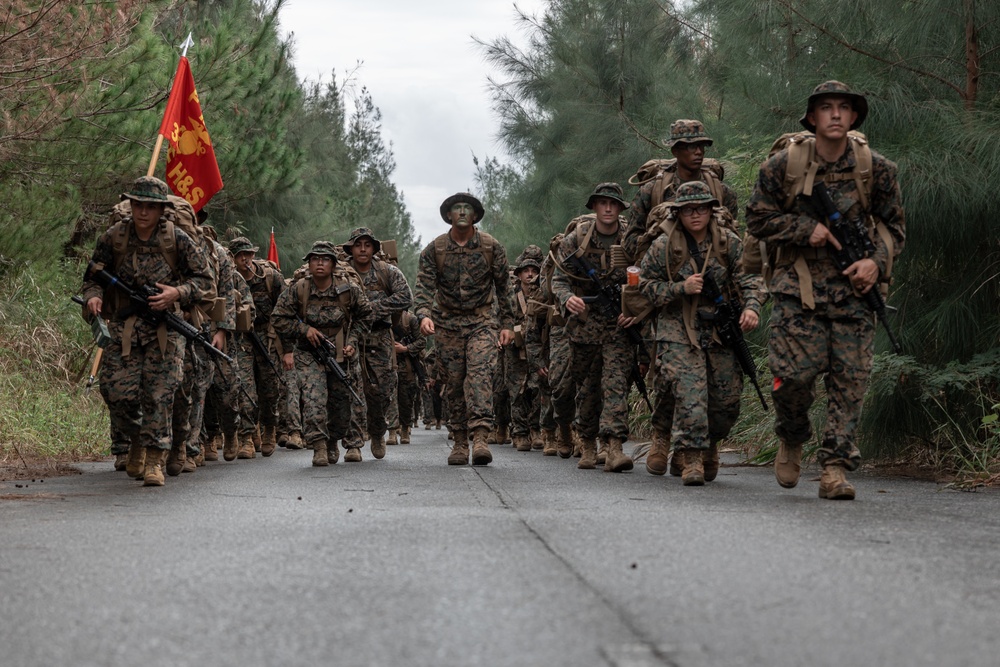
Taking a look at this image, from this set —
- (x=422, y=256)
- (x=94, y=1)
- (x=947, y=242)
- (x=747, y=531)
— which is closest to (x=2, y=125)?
(x=94, y=1)

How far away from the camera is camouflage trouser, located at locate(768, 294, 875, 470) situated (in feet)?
25.3

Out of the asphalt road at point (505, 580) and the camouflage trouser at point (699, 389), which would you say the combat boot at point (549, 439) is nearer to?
the camouflage trouser at point (699, 389)

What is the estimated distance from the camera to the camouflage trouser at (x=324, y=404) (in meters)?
11.8

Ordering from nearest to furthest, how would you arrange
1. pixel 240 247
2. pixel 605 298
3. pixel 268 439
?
pixel 605 298 < pixel 240 247 < pixel 268 439

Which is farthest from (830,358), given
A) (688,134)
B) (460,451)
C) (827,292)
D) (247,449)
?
(247,449)

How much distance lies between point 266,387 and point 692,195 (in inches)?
268

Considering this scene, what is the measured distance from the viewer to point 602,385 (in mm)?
10703

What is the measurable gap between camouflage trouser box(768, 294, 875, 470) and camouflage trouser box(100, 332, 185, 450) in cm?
411

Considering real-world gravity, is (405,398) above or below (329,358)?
below

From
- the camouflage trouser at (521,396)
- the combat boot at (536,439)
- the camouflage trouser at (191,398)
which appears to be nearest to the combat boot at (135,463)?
the camouflage trouser at (191,398)

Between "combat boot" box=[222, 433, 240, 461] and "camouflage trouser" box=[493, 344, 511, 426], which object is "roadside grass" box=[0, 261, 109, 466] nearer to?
"combat boot" box=[222, 433, 240, 461]

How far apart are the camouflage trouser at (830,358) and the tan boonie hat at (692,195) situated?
1264mm

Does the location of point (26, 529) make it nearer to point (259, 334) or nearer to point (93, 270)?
point (93, 270)

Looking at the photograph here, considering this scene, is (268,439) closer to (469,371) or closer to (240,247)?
(240,247)
